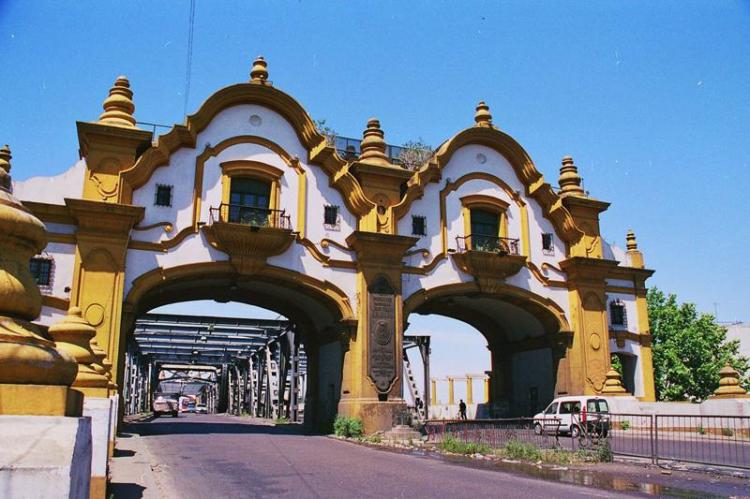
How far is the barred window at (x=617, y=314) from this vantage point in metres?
30.8

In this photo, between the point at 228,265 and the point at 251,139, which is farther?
the point at 251,139

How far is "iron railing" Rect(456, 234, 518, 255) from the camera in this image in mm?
27691

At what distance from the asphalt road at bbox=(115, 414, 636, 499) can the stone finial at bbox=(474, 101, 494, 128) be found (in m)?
16.4

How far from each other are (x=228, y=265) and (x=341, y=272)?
14.0 feet

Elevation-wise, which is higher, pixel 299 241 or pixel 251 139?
pixel 251 139

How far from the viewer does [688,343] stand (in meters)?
43.1

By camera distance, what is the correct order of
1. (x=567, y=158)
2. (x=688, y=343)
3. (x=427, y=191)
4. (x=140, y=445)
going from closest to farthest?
(x=140, y=445) < (x=427, y=191) < (x=567, y=158) < (x=688, y=343)

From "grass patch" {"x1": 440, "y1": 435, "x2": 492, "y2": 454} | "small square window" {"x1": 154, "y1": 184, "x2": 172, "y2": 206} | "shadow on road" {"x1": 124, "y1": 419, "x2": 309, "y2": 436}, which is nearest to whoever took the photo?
"grass patch" {"x1": 440, "y1": 435, "x2": 492, "y2": 454}

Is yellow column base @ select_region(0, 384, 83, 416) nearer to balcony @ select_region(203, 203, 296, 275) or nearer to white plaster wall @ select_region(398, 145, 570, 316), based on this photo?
balcony @ select_region(203, 203, 296, 275)

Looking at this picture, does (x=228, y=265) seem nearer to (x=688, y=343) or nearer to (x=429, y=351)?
(x=429, y=351)

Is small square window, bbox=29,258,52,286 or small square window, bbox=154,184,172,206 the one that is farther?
small square window, bbox=154,184,172,206

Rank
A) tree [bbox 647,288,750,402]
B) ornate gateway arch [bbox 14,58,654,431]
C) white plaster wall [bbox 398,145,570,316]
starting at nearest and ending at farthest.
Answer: ornate gateway arch [bbox 14,58,654,431]
white plaster wall [bbox 398,145,570,316]
tree [bbox 647,288,750,402]

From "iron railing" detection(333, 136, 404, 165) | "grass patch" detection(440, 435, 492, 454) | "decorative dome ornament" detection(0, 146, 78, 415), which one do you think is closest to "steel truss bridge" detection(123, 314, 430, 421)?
"iron railing" detection(333, 136, 404, 165)

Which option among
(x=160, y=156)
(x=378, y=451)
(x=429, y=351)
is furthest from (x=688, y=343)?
(x=160, y=156)
